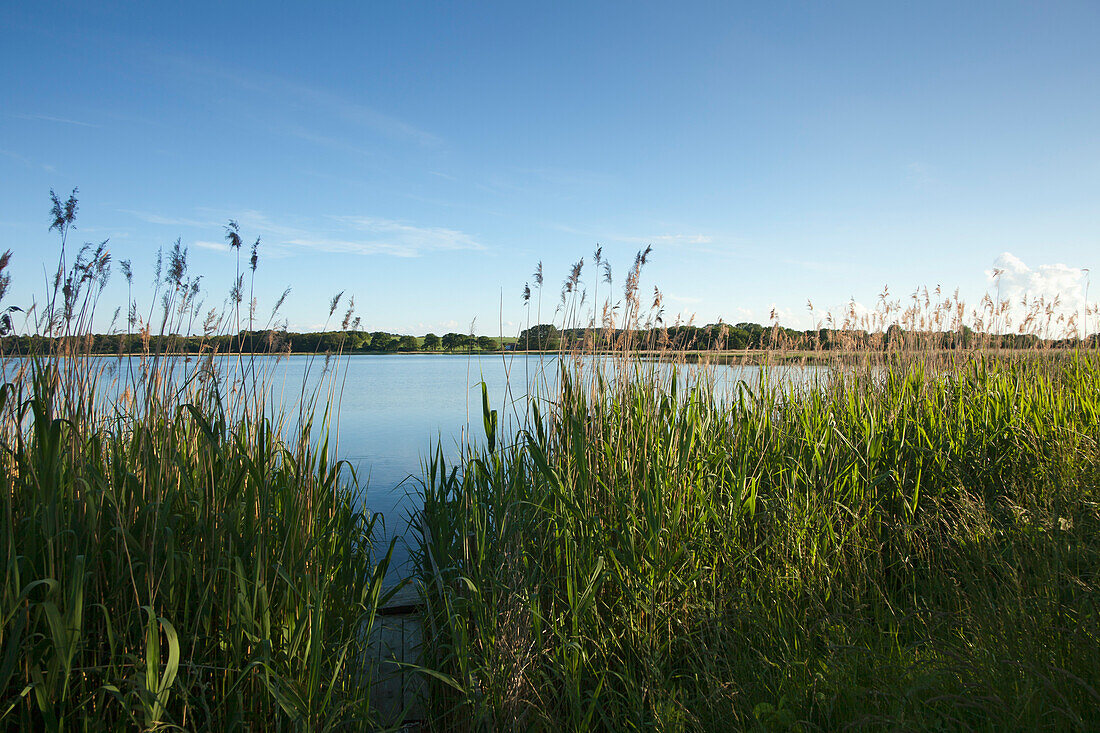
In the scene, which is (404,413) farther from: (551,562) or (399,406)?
(551,562)

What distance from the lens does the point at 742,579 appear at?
2.90 m

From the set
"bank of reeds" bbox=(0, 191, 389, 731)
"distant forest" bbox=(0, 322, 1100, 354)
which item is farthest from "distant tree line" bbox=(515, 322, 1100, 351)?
"bank of reeds" bbox=(0, 191, 389, 731)

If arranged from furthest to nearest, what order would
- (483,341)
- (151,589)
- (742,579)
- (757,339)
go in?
(757,339) → (483,341) → (742,579) → (151,589)

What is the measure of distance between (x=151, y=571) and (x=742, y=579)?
2533 mm

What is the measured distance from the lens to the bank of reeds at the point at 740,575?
2.06 m

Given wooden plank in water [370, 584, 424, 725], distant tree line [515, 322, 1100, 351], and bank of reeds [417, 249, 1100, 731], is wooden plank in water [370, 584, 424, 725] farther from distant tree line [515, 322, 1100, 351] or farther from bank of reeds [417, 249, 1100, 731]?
distant tree line [515, 322, 1100, 351]

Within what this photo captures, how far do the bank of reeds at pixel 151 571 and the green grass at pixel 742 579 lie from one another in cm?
64

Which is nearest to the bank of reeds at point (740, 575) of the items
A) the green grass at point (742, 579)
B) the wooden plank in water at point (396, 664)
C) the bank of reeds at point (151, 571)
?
the green grass at point (742, 579)

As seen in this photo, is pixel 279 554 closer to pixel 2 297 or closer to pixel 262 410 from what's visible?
pixel 262 410

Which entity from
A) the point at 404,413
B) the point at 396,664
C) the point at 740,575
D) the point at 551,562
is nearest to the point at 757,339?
the point at 740,575

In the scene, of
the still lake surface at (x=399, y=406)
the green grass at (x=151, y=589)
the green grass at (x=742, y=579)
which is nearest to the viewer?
the green grass at (x=151, y=589)

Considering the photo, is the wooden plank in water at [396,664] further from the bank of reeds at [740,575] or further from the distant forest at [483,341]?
the distant forest at [483,341]

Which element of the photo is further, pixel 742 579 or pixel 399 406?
pixel 399 406

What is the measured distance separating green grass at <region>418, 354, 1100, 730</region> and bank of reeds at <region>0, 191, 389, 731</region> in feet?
2.11
